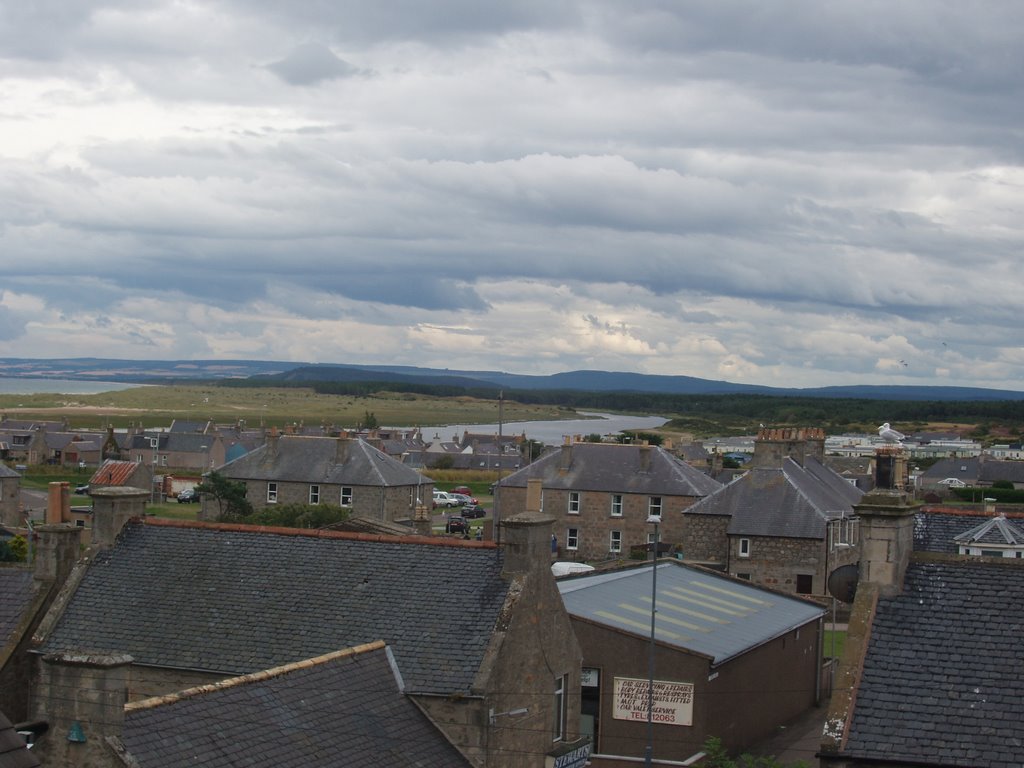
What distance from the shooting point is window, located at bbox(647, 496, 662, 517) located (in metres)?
69.9

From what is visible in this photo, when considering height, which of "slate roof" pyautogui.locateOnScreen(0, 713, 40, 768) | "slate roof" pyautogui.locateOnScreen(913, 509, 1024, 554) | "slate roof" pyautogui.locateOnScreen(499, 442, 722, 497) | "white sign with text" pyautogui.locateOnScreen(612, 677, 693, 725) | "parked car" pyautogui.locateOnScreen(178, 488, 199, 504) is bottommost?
"parked car" pyautogui.locateOnScreen(178, 488, 199, 504)

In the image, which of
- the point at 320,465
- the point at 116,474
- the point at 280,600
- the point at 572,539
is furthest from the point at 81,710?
the point at 116,474

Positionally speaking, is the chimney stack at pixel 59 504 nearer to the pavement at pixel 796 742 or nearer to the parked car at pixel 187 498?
the pavement at pixel 796 742

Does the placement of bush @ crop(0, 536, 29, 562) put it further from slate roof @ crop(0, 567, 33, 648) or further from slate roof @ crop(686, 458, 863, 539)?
slate roof @ crop(0, 567, 33, 648)

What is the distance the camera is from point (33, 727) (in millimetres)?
13305

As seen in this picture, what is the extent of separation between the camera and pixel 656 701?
84.2 ft

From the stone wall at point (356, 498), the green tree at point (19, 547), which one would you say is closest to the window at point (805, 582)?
the stone wall at point (356, 498)

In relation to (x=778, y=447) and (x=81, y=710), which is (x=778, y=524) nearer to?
(x=778, y=447)

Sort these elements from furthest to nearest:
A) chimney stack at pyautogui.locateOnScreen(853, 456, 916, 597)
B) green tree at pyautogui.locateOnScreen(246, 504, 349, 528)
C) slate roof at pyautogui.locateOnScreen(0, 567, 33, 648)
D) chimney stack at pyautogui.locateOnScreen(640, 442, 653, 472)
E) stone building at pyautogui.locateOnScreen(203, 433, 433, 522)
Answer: stone building at pyautogui.locateOnScreen(203, 433, 433, 522) → chimney stack at pyautogui.locateOnScreen(640, 442, 653, 472) → green tree at pyautogui.locateOnScreen(246, 504, 349, 528) → slate roof at pyautogui.locateOnScreen(0, 567, 33, 648) → chimney stack at pyautogui.locateOnScreen(853, 456, 916, 597)

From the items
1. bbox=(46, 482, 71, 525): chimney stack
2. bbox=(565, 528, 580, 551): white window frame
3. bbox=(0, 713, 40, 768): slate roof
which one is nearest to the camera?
bbox=(0, 713, 40, 768): slate roof

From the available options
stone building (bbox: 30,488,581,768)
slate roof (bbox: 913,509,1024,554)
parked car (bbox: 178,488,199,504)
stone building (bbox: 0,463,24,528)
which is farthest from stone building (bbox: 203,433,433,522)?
stone building (bbox: 30,488,581,768)

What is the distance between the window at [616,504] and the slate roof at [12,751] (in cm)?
6055

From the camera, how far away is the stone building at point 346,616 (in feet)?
60.3

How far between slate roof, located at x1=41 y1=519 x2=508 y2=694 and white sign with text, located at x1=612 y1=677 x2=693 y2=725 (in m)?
6.50
